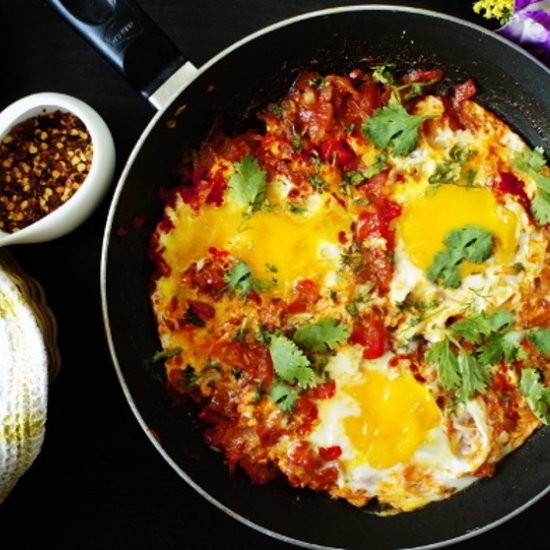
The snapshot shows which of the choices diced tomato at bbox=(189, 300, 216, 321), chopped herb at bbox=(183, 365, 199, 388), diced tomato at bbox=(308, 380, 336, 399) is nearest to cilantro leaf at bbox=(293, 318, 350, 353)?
diced tomato at bbox=(308, 380, 336, 399)

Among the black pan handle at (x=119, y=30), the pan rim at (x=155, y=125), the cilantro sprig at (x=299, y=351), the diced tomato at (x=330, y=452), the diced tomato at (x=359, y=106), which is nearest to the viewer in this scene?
the black pan handle at (x=119, y=30)

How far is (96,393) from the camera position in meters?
4.29

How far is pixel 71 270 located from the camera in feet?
14.0

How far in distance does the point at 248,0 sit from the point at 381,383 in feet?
6.30

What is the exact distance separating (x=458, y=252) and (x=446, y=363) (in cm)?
50

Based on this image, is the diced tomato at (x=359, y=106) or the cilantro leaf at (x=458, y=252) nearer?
the cilantro leaf at (x=458, y=252)

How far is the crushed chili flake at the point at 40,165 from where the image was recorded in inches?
158

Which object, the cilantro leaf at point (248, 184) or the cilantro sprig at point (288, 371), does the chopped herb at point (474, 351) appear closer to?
the cilantro sprig at point (288, 371)

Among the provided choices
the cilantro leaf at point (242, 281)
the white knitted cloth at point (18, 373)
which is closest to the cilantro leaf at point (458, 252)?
the cilantro leaf at point (242, 281)

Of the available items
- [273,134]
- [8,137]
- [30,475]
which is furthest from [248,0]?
[30,475]

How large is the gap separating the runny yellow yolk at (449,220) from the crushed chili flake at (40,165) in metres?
1.50

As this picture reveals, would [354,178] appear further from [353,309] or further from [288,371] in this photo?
[288,371]

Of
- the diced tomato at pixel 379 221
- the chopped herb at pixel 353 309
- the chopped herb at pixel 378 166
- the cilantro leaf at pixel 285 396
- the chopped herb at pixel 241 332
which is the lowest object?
the cilantro leaf at pixel 285 396

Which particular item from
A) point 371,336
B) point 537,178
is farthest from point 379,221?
point 537,178
